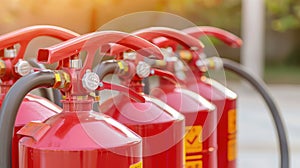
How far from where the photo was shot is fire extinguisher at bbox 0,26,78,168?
1.06 metres

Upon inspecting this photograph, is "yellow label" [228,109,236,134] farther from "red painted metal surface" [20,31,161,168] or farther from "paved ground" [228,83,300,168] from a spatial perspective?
"paved ground" [228,83,300,168]

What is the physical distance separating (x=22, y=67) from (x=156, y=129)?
24 cm

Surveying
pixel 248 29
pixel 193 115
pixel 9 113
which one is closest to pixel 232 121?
pixel 193 115

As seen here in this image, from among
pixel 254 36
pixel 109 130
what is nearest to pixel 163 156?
pixel 109 130

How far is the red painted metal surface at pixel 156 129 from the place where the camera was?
108 cm

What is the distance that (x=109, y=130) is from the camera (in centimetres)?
94

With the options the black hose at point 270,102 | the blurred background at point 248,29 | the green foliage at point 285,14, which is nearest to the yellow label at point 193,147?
the black hose at point 270,102

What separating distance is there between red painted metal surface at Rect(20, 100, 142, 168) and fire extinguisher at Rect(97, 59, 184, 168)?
0.41ft

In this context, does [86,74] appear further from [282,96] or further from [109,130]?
[282,96]

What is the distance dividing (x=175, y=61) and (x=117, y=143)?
51 cm

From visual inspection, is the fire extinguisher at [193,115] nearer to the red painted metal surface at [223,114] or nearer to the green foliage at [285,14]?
the red painted metal surface at [223,114]

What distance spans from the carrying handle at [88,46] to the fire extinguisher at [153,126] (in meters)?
0.13

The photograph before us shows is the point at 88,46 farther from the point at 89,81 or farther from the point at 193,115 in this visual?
the point at 193,115

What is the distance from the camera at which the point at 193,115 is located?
1.27 meters
